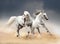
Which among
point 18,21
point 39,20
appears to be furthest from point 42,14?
point 18,21

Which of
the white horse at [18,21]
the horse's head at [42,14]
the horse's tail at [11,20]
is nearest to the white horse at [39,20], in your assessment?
the horse's head at [42,14]

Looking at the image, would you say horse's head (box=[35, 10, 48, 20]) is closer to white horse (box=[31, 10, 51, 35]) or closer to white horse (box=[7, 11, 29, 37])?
white horse (box=[31, 10, 51, 35])

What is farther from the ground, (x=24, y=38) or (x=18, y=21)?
(x=18, y=21)

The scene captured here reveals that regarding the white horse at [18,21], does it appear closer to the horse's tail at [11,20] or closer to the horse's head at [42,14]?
the horse's tail at [11,20]

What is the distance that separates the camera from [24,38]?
3.33 meters

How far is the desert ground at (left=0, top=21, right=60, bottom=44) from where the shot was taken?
321cm

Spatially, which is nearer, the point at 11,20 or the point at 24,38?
the point at 24,38

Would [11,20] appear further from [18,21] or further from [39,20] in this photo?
[39,20]

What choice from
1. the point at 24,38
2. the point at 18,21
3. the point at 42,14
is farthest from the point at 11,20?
the point at 42,14

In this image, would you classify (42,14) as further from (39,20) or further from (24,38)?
(24,38)

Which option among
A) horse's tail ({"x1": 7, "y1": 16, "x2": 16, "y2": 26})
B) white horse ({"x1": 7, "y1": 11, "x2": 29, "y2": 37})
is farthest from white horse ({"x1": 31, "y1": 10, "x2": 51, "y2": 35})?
horse's tail ({"x1": 7, "y1": 16, "x2": 16, "y2": 26})

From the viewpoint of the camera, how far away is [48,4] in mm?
3502

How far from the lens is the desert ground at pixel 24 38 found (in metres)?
3.21

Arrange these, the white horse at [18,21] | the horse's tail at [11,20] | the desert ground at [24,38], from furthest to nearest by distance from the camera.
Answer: the horse's tail at [11,20], the white horse at [18,21], the desert ground at [24,38]
